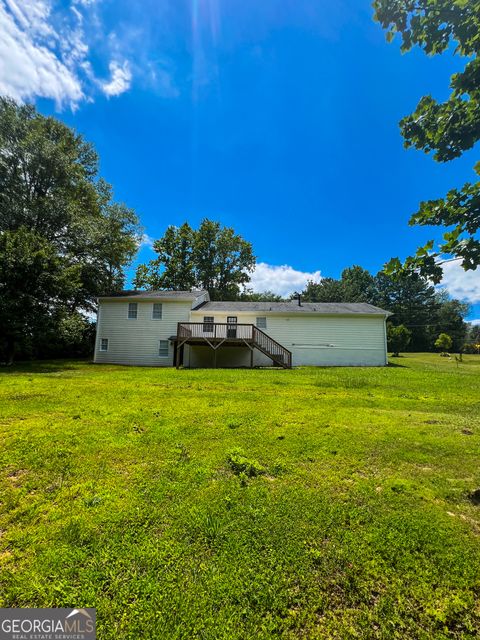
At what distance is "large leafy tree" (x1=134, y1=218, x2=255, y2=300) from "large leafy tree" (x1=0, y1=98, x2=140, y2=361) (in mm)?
8472

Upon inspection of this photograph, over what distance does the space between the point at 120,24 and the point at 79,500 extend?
1106cm

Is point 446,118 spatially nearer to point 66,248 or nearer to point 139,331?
point 139,331

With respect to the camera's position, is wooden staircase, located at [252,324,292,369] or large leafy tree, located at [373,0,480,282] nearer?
large leafy tree, located at [373,0,480,282]

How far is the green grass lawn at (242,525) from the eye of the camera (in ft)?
5.87

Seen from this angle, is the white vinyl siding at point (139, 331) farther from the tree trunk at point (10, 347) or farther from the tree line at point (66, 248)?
the tree trunk at point (10, 347)

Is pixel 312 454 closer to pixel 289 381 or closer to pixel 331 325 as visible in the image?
pixel 289 381

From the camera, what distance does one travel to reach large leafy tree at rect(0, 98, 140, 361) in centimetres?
1401

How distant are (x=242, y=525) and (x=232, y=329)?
50.3 ft

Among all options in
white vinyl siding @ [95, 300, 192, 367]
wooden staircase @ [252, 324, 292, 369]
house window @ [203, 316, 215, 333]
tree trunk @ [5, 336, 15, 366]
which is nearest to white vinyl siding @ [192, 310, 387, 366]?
house window @ [203, 316, 215, 333]

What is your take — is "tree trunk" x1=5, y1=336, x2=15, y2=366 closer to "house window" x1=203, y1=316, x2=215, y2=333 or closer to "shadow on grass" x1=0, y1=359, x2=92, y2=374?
"shadow on grass" x1=0, y1=359, x2=92, y2=374

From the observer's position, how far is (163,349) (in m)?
18.2

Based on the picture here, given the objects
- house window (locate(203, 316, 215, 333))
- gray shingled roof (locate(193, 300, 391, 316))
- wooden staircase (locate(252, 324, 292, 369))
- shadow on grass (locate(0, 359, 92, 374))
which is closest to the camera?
shadow on grass (locate(0, 359, 92, 374))

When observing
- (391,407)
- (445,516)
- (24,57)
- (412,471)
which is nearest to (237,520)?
(445,516)

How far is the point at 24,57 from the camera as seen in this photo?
8805mm
